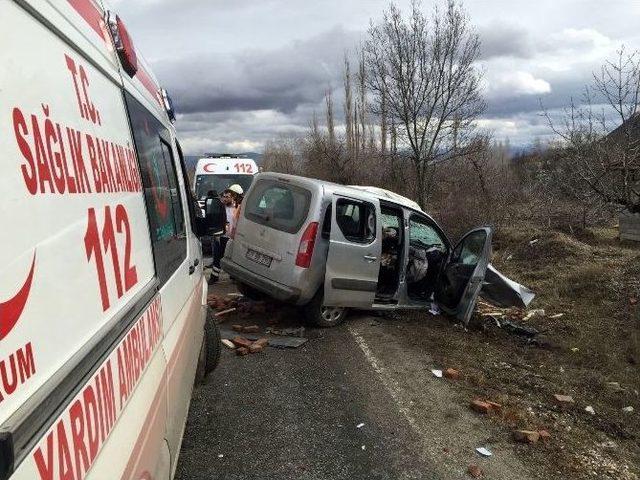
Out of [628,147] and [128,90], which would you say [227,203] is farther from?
[128,90]

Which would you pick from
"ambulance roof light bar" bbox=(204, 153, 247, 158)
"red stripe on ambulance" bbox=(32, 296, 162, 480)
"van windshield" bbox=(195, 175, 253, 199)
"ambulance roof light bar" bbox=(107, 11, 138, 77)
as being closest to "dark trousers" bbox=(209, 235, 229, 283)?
"van windshield" bbox=(195, 175, 253, 199)

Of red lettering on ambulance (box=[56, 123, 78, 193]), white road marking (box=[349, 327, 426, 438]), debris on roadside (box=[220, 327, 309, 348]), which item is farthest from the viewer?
debris on roadside (box=[220, 327, 309, 348])

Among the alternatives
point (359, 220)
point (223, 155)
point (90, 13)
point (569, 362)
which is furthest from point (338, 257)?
point (223, 155)

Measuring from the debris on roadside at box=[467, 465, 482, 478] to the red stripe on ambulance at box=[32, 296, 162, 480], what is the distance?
2.59 metres

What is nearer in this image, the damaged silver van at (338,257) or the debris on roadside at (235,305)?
the damaged silver van at (338,257)

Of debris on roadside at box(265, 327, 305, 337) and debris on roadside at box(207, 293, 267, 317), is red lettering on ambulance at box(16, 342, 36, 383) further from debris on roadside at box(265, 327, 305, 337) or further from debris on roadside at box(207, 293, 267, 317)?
debris on roadside at box(207, 293, 267, 317)

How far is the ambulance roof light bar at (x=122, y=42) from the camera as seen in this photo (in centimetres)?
218

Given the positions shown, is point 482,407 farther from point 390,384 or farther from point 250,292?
point 250,292

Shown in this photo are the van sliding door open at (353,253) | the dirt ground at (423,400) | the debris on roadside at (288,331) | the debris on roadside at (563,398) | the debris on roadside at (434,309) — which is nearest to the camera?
the dirt ground at (423,400)

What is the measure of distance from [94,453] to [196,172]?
14.4 meters

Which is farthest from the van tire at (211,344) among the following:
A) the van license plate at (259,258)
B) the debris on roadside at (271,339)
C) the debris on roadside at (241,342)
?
the van license plate at (259,258)

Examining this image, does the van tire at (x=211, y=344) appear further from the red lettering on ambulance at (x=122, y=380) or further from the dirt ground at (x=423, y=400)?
the red lettering on ambulance at (x=122, y=380)

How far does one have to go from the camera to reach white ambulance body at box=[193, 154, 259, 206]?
49.5 feet

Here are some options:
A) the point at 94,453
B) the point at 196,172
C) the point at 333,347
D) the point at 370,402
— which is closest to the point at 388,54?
the point at 196,172
